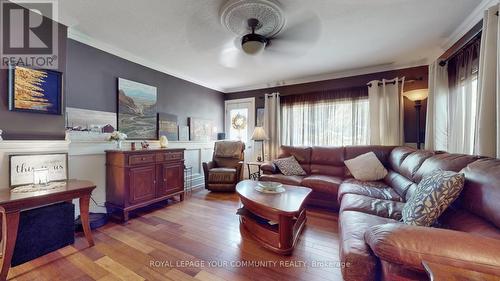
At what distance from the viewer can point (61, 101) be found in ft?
6.85

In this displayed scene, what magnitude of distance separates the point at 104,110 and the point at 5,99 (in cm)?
96

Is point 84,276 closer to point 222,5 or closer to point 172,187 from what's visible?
point 172,187

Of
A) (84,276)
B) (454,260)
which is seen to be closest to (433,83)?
(454,260)

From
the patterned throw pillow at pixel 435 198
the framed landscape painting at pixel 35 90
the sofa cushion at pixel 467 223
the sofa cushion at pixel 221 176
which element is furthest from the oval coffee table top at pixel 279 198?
the framed landscape painting at pixel 35 90

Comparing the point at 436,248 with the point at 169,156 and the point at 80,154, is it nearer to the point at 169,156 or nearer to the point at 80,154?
the point at 169,156

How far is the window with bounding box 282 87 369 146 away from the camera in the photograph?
12.1 feet

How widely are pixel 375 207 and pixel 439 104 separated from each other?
80.0 inches

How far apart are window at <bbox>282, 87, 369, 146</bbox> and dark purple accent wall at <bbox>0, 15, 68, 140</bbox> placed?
3.69m

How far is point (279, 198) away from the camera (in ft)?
6.71

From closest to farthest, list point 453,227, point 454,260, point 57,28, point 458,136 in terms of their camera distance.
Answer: point 454,260 < point 453,227 < point 57,28 < point 458,136

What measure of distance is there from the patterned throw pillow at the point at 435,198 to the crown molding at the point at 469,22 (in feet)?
5.97

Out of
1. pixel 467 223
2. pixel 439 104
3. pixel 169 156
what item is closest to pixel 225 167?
pixel 169 156

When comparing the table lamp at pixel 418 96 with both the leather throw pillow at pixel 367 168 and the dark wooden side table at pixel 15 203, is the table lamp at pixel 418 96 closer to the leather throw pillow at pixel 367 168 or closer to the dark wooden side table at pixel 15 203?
the leather throw pillow at pixel 367 168

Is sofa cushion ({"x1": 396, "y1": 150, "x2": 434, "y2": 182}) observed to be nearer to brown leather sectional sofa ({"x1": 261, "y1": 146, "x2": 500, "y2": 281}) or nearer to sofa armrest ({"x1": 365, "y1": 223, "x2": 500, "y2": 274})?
brown leather sectional sofa ({"x1": 261, "y1": 146, "x2": 500, "y2": 281})
